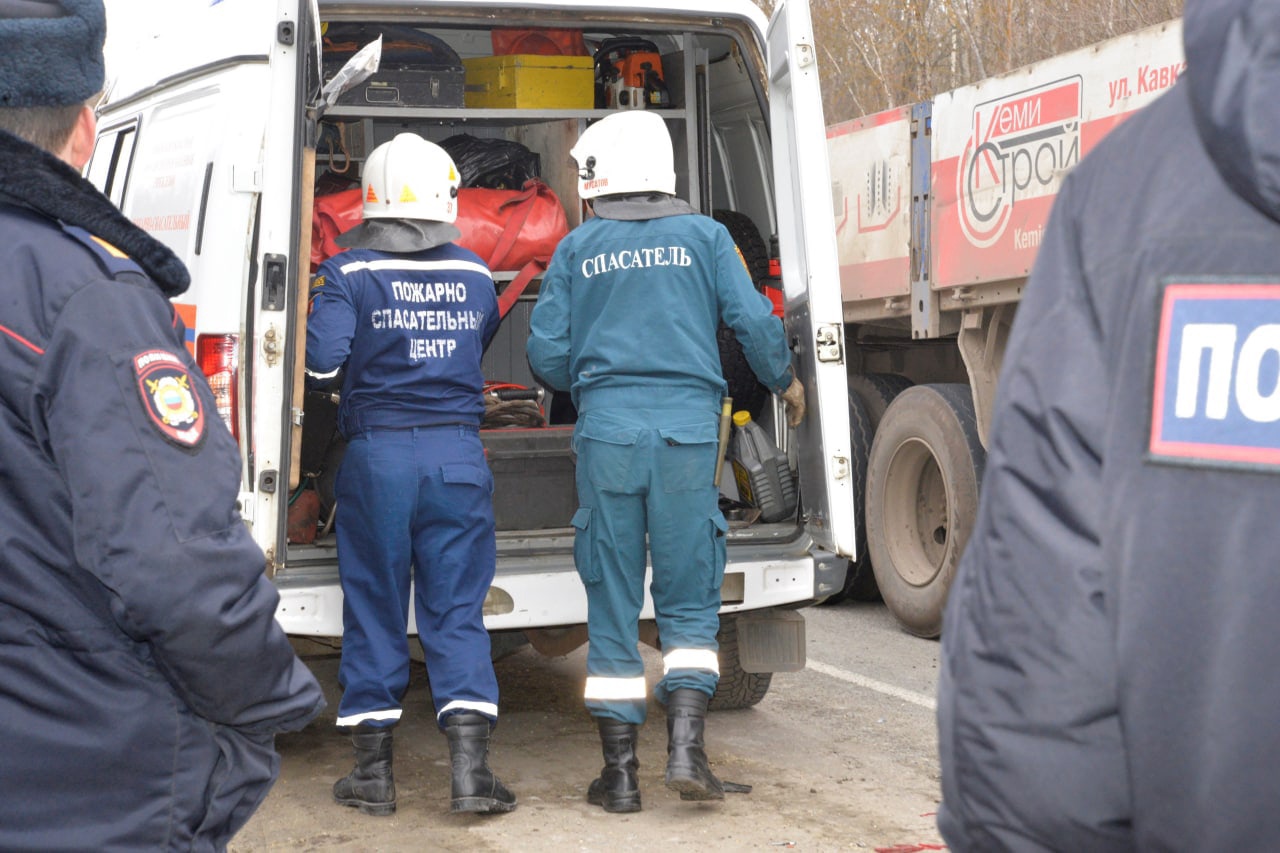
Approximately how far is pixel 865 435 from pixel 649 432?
3.47m

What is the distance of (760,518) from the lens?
204 inches

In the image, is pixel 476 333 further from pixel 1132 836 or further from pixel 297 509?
pixel 1132 836

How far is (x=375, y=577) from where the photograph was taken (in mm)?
4477

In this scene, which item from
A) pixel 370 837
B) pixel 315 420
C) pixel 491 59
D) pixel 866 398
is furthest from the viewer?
pixel 866 398

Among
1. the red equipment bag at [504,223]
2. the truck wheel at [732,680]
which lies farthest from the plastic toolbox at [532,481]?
the truck wheel at [732,680]

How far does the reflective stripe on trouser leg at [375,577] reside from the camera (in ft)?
14.7

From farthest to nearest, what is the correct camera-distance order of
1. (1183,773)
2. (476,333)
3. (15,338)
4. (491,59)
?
(491,59) < (476,333) < (15,338) < (1183,773)

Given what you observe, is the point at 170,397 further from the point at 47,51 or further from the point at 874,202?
the point at 874,202

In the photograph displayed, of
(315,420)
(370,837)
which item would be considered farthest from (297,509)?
(370,837)

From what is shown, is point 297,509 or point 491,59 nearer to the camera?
point 297,509

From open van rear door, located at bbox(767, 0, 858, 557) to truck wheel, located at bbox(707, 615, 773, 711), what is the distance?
853 millimetres

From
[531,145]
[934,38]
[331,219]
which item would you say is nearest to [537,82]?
[531,145]

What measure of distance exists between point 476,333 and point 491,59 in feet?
7.10

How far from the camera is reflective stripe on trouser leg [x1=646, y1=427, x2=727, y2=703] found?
4516 millimetres
